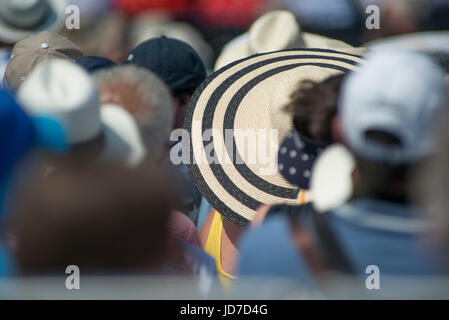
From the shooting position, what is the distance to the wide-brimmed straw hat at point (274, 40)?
10.9 ft

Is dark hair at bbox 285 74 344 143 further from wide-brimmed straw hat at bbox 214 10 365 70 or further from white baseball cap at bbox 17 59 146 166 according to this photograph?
wide-brimmed straw hat at bbox 214 10 365 70

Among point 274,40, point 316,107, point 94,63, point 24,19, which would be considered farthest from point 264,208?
point 24,19

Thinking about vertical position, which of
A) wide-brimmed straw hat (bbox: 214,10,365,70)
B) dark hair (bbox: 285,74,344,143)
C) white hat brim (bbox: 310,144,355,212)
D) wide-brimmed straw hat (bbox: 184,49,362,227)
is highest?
wide-brimmed straw hat (bbox: 214,10,365,70)

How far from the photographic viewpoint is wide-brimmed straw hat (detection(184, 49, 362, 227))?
7.14 feet

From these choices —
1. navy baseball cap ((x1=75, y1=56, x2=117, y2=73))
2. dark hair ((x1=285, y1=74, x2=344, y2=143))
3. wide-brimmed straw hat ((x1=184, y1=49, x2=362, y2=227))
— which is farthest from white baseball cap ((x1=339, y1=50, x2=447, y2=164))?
navy baseball cap ((x1=75, y1=56, x2=117, y2=73))

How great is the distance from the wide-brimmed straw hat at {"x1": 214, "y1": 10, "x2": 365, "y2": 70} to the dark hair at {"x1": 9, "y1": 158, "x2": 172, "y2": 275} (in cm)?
209

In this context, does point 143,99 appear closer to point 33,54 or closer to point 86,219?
point 86,219

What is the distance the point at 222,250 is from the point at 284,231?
0.96 m

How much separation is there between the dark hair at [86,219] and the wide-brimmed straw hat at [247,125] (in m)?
0.89

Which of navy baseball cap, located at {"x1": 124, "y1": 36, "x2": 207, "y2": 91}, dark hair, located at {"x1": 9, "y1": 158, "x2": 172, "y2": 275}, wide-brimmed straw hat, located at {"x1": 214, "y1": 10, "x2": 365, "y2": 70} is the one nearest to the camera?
dark hair, located at {"x1": 9, "y1": 158, "x2": 172, "y2": 275}

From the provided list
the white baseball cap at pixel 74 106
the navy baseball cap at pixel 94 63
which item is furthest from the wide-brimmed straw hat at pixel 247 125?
the white baseball cap at pixel 74 106

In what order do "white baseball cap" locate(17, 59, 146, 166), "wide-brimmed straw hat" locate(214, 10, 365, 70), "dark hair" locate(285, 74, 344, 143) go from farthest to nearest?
1. "wide-brimmed straw hat" locate(214, 10, 365, 70)
2. "dark hair" locate(285, 74, 344, 143)
3. "white baseball cap" locate(17, 59, 146, 166)

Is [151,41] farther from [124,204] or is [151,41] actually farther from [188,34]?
[188,34]

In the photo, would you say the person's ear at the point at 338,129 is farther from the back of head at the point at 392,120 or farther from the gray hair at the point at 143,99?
the gray hair at the point at 143,99
